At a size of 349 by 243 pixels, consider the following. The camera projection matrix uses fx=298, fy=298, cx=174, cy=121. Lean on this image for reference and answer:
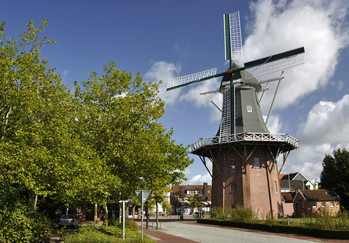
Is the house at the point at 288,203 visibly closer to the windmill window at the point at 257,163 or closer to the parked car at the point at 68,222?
the windmill window at the point at 257,163

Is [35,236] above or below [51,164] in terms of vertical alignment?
below

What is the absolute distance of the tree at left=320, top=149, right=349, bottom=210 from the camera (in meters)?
52.7

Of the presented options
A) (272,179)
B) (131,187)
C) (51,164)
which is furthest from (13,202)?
(272,179)

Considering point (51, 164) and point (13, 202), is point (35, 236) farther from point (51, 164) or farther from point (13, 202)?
point (51, 164)

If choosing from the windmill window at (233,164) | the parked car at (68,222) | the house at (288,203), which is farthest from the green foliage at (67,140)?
the house at (288,203)

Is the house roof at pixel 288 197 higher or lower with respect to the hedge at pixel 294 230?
higher

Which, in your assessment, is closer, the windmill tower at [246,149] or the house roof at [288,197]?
the windmill tower at [246,149]

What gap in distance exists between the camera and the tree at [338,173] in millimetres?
52656

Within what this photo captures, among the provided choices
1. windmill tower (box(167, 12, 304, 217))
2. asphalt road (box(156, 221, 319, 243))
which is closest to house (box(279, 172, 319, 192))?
windmill tower (box(167, 12, 304, 217))

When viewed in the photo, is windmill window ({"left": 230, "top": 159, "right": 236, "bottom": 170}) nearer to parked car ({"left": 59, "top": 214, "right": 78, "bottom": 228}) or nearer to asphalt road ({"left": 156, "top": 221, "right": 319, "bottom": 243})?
asphalt road ({"left": 156, "top": 221, "right": 319, "bottom": 243})

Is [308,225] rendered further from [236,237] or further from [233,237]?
[233,237]

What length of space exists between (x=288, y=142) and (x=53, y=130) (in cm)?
3172

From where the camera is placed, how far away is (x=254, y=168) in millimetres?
39406

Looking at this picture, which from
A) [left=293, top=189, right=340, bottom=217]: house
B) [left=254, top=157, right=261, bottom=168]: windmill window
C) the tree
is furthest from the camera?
[left=293, top=189, right=340, bottom=217]: house
